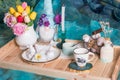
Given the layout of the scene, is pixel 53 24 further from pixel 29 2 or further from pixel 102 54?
pixel 29 2

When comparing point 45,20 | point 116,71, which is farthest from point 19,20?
point 116,71

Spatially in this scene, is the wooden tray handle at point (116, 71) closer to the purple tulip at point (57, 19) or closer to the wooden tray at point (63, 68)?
the wooden tray at point (63, 68)

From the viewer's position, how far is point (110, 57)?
1.46 m

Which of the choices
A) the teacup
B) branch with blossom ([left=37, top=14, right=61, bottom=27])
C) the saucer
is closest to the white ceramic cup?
the saucer

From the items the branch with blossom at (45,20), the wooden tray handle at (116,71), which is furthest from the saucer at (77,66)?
the branch with blossom at (45,20)

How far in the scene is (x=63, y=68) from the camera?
4.70 feet

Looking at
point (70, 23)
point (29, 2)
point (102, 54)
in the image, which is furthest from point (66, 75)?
point (29, 2)

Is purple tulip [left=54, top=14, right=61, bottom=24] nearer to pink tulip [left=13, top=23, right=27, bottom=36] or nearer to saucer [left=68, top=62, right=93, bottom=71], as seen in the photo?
pink tulip [left=13, top=23, right=27, bottom=36]

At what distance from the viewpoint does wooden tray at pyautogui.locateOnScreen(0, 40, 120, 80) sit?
4.40 ft

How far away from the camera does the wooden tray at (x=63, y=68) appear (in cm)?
134

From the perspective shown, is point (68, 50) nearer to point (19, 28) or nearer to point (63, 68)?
point (63, 68)

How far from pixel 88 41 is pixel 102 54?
0.49 feet

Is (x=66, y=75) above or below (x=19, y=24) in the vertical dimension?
below

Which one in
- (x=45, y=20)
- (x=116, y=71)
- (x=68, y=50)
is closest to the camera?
(x=116, y=71)
